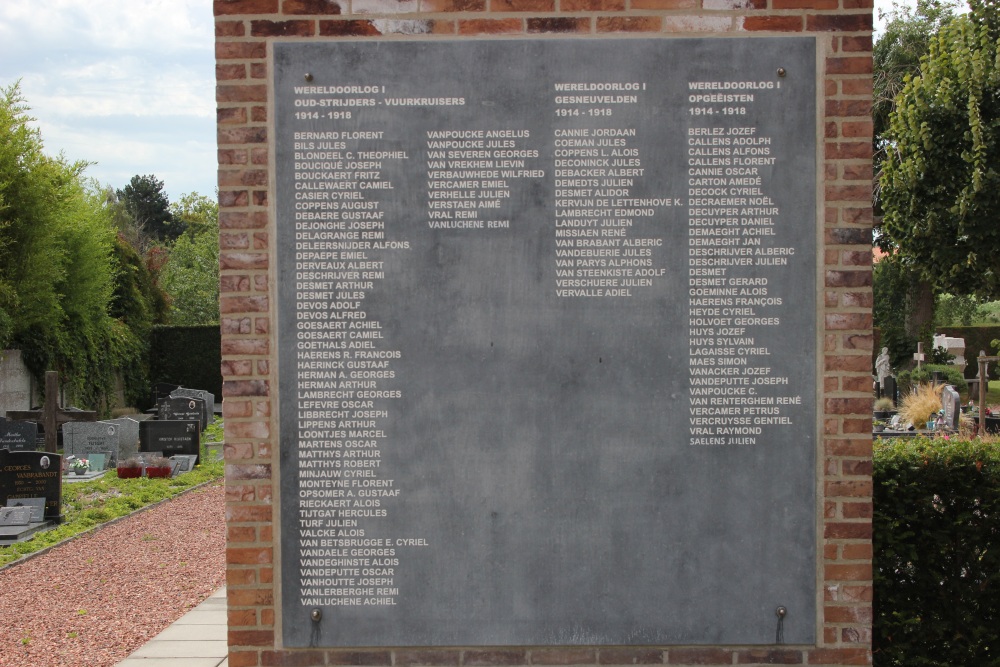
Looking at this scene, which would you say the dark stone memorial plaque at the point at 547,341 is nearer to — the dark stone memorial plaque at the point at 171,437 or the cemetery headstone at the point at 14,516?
the cemetery headstone at the point at 14,516

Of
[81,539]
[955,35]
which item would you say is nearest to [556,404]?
[81,539]

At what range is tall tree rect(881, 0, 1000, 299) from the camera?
14.2m

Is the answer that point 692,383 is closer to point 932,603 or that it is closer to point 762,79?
point 762,79

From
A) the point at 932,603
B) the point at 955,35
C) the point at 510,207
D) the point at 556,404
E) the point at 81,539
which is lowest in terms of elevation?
the point at 81,539

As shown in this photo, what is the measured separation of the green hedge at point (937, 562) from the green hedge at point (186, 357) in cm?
2701

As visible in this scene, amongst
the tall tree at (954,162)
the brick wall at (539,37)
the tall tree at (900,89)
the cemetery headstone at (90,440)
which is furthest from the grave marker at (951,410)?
the cemetery headstone at (90,440)

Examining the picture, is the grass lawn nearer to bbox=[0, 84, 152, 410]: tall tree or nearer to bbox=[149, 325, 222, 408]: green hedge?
bbox=[0, 84, 152, 410]: tall tree

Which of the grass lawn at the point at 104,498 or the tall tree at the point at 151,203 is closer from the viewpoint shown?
the grass lawn at the point at 104,498

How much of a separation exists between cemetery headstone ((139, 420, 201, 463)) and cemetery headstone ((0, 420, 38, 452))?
2268 millimetres

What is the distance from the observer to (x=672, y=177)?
12.1 feet

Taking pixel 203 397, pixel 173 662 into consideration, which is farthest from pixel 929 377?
pixel 173 662

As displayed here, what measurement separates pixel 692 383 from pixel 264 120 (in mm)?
2266

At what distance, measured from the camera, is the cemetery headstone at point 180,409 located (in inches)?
826

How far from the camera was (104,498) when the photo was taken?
13406 millimetres
